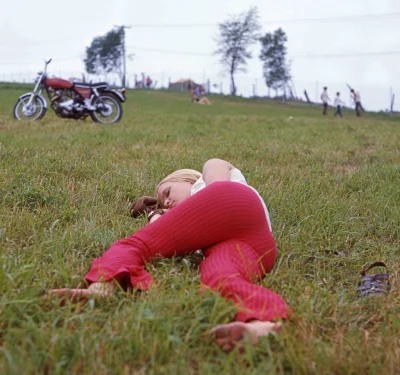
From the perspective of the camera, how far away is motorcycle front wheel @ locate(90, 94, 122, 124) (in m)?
10.0

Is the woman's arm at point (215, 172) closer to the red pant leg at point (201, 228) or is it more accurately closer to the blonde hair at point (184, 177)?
the blonde hair at point (184, 177)

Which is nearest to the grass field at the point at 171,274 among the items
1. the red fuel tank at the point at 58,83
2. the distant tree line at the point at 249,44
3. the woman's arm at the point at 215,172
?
the woman's arm at the point at 215,172

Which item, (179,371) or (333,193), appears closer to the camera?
(179,371)

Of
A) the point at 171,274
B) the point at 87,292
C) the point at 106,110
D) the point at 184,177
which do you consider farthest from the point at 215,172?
the point at 106,110

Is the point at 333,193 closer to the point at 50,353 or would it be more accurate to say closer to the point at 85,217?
the point at 85,217

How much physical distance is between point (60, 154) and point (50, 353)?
11.6ft

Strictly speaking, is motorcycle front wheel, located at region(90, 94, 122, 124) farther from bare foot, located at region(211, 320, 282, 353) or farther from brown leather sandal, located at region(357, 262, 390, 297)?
bare foot, located at region(211, 320, 282, 353)

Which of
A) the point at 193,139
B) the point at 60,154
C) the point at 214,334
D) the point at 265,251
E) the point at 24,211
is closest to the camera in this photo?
the point at 214,334

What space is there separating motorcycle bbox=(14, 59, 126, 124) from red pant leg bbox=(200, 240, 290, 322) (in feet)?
26.7

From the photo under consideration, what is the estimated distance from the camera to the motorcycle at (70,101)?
9.57m

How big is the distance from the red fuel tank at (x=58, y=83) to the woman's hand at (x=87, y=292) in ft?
28.9

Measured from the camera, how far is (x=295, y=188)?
→ 3768mm

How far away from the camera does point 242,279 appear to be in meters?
1.79

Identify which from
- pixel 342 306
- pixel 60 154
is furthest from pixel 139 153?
pixel 342 306
